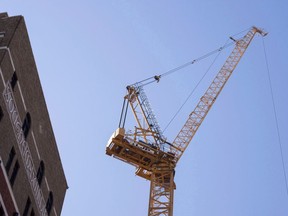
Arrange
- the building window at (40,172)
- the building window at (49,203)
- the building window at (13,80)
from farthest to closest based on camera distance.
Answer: the building window at (49,203) < the building window at (40,172) < the building window at (13,80)

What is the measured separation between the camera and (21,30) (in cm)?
3659

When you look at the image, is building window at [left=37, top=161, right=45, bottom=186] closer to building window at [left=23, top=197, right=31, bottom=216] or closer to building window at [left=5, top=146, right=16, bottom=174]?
building window at [left=23, top=197, right=31, bottom=216]

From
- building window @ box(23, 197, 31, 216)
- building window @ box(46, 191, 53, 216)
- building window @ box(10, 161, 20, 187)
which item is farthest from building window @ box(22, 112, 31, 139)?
building window @ box(46, 191, 53, 216)

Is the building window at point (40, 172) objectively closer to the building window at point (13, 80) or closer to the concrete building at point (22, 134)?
the concrete building at point (22, 134)

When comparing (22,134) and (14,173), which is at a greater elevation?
(22,134)

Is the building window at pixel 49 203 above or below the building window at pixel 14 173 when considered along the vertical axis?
above

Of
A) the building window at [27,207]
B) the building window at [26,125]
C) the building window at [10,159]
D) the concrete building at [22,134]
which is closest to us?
the concrete building at [22,134]

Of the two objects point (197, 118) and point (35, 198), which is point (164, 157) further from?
point (35, 198)

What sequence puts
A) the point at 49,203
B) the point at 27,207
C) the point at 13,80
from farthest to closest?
the point at 49,203 < the point at 27,207 < the point at 13,80

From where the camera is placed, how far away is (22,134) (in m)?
36.9

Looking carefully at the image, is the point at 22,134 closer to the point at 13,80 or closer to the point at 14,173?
the point at 14,173

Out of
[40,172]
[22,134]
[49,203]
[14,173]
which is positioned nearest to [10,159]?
[14,173]

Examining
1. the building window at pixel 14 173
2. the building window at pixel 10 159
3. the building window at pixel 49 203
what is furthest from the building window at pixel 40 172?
the building window at pixel 10 159

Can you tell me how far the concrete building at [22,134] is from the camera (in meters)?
34.5
